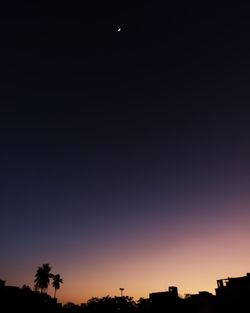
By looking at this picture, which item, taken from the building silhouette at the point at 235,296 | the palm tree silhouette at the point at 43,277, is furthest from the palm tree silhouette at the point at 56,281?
Answer: the building silhouette at the point at 235,296

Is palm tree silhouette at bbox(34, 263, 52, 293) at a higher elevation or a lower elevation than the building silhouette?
higher

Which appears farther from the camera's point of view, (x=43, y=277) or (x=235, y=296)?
(x=43, y=277)

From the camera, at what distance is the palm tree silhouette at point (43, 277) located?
99.8 metres

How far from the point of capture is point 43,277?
A: 101 m

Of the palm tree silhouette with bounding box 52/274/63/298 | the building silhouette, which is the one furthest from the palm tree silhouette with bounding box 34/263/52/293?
the building silhouette

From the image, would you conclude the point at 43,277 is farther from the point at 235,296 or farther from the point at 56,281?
the point at 235,296

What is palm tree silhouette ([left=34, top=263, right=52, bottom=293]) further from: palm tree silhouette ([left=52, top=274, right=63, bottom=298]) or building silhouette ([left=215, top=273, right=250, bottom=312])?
building silhouette ([left=215, top=273, right=250, bottom=312])

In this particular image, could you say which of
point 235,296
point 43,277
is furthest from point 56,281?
point 235,296

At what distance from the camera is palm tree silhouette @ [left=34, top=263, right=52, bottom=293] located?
327ft

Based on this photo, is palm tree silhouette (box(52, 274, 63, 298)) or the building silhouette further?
palm tree silhouette (box(52, 274, 63, 298))

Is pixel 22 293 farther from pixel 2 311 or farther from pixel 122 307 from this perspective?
pixel 122 307

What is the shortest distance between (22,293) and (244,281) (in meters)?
33.0

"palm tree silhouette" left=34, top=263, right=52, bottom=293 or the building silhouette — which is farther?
"palm tree silhouette" left=34, top=263, right=52, bottom=293

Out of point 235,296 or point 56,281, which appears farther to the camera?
point 56,281
